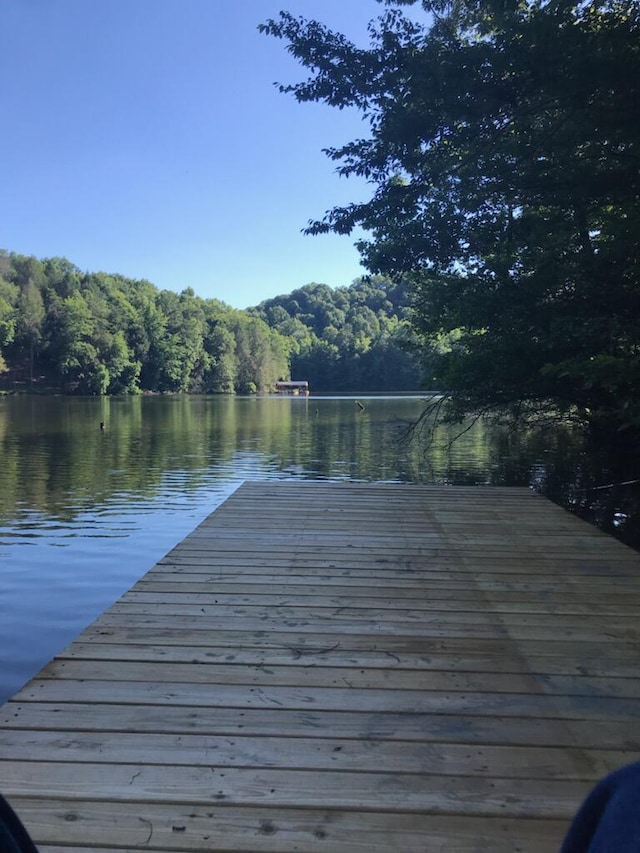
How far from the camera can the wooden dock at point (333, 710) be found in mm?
1792

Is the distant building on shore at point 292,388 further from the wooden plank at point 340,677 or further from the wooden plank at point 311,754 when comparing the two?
the wooden plank at point 311,754

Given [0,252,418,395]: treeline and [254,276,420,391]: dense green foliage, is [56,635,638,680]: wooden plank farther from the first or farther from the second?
[254,276,420,391]: dense green foliage

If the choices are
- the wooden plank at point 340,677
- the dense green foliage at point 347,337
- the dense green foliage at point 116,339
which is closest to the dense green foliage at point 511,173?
the wooden plank at point 340,677

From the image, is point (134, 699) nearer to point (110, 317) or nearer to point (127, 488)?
point (127, 488)

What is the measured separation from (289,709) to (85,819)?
2.78 ft

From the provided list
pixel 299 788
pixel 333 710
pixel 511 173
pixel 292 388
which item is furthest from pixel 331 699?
pixel 292 388

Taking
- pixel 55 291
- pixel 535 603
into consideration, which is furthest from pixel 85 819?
pixel 55 291

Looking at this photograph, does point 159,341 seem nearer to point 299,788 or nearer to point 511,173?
point 511,173

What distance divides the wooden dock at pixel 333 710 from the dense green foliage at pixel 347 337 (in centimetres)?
8432

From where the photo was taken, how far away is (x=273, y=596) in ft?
12.5

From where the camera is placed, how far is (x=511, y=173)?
7.53 metres

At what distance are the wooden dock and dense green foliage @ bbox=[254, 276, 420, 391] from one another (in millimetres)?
84323

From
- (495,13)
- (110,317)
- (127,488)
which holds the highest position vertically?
(110,317)

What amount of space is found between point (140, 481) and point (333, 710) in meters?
11.6
